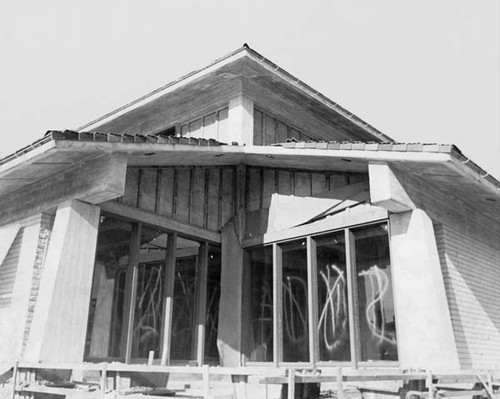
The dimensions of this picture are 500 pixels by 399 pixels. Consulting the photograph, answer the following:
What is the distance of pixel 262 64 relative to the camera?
30.5ft

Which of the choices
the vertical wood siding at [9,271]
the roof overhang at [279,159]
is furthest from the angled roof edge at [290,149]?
the vertical wood siding at [9,271]

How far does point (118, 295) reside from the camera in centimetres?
770

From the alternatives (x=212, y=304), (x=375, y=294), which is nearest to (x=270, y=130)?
(x=212, y=304)

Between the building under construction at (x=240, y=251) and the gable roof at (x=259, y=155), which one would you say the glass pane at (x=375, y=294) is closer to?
the building under construction at (x=240, y=251)

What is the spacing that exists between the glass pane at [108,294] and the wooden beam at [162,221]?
18 centimetres

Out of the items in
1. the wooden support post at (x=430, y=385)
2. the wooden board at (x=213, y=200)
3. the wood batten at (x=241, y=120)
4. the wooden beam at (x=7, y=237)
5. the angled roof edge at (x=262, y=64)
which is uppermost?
the angled roof edge at (x=262, y=64)

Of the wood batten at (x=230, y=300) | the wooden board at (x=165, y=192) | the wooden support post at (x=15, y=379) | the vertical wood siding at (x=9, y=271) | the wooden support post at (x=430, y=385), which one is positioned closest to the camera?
the wooden support post at (x=430, y=385)

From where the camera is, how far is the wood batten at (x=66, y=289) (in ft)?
20.5

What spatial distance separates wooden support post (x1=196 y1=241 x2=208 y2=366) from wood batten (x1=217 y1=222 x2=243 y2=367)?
36 cm

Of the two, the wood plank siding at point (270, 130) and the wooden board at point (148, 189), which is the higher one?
the wood plank siding at point (270, 130)

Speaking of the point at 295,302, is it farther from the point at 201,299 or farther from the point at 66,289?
the point at 66,289

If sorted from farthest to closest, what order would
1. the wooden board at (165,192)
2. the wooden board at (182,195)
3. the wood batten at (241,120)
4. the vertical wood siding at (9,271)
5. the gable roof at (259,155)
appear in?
the wood batten at (241,120) → the wooden board at (182,195) → the wooden board at (165,192) → the vertical wood siding at (9,271) → the gable roof at (259,155)

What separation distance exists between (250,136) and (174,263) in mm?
2783

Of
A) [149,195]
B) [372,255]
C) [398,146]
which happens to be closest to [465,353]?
[372,255]
